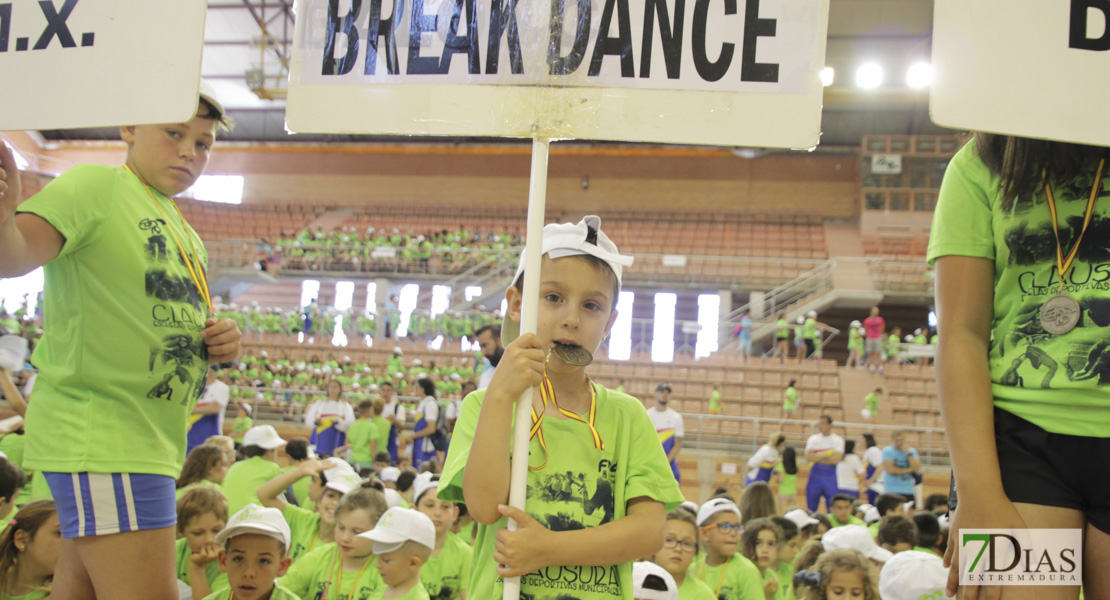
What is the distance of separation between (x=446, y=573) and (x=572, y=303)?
2771 millimetres

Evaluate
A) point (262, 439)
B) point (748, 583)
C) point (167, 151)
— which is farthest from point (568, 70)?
point (262, 439)

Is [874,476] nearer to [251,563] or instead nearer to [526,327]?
[251,563]

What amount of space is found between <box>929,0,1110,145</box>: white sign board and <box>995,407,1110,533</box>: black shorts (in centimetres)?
48

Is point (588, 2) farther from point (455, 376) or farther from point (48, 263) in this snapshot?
point (455, 376)

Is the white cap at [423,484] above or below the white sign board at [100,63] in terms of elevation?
below

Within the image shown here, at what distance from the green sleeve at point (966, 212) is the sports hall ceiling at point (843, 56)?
16.4 meters

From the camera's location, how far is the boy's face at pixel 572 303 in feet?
5.22

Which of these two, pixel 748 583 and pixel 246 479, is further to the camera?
pixel 246 479

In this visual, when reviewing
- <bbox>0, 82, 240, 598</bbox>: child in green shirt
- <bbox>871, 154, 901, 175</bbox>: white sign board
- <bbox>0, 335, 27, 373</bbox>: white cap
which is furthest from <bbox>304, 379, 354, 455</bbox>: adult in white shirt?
<bbox>871, 154, 901, 175</bbox>: white sign board

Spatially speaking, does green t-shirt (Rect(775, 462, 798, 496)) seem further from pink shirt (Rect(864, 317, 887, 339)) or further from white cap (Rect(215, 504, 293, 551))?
white cap (Rect(215, 504, 293, 551))

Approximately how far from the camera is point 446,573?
156 inches

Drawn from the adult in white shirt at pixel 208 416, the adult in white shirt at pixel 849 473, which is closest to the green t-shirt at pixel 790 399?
the adult in white shirt at pixel 849 473

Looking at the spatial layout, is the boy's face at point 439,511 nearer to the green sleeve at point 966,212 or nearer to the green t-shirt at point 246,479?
the green t-shirt at point 246,479

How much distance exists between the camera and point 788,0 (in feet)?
4.98
